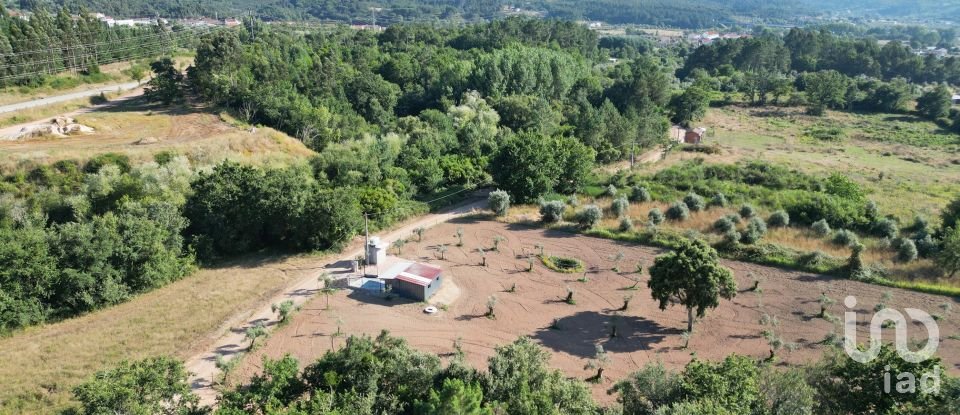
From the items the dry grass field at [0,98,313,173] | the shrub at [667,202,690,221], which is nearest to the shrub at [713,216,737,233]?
the shrub at [667,202,690,221]

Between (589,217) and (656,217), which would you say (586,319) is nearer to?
(589,217)

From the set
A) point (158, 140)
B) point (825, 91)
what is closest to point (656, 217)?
point (158, 140)

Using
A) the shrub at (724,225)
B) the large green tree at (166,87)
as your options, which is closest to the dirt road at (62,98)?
the large green tree at (166,87)

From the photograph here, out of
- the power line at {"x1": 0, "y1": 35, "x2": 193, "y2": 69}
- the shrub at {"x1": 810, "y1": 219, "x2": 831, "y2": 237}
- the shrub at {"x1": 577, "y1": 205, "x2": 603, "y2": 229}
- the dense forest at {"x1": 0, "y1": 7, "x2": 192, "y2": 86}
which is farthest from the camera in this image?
the power line at {"x1": 0, "y1": 35, "x2": 193, "y2": 69}

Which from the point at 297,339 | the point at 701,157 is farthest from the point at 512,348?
the point at 701,157

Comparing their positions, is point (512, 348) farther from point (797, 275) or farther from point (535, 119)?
point (535, 119)

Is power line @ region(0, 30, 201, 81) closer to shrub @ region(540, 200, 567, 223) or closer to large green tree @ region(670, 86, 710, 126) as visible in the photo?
shrub @ region(540, 200, 567, 223)

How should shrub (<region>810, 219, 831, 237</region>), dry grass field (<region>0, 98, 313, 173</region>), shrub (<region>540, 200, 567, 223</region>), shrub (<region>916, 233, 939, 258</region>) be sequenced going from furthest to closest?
dry grass field (<region>0, 98, 313, 173</region>), shrub (<region>540, 200, 567, 223</region>), shrub (<region>810, 219, 831, 237</region>), shrub (<region>916, 233, 939, 258</region>)
